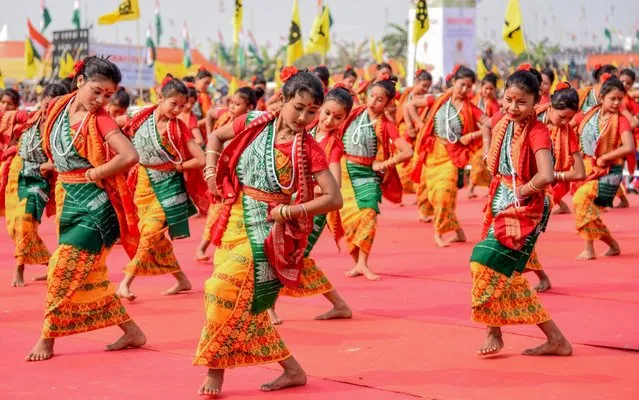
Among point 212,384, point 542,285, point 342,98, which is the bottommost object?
point 542,285

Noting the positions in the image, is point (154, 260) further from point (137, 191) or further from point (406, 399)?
point (406, 399)

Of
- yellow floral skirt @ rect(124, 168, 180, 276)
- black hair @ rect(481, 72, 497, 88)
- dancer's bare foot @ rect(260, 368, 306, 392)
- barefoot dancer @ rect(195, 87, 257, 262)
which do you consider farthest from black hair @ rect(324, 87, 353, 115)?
black hair @ rect(481, 72, 497, 88)

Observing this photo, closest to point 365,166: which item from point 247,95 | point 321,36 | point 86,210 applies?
point 247,95

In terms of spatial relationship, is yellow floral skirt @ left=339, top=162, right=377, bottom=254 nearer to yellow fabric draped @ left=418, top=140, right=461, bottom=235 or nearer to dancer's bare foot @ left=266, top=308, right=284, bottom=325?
dancer's bare foot @ left=266, top=308, right=284, bottom=325

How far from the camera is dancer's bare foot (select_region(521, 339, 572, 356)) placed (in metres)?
6.54

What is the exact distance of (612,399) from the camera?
5.61 m

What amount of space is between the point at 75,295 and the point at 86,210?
48 cm

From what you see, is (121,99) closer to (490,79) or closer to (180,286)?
(180,286)

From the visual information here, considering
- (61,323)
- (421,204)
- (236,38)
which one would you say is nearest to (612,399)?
(61,323)

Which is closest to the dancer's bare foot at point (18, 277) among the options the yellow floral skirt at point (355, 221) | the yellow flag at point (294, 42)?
the yellow floral skirt at point (355, 221)

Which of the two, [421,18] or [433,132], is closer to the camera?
[433,132]

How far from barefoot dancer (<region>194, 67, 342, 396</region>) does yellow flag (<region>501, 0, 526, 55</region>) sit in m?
11.3

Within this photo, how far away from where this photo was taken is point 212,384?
5.54 m

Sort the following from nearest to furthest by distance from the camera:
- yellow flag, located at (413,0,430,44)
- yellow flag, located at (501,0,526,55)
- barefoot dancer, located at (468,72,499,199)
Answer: barefoot dancer, located at (468,72,499,199)
yellow flag, located at (501,0,526,55)
yellow flag, located at (413,0,430,44)
